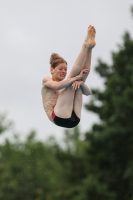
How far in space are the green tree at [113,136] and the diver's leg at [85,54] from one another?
3303 cm

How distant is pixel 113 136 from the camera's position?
1817 inches

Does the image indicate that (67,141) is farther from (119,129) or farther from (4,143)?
(119,129)

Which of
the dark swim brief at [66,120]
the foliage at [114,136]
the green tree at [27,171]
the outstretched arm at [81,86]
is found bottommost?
the dark swim brief at [66,120]

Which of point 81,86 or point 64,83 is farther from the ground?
point 64,83

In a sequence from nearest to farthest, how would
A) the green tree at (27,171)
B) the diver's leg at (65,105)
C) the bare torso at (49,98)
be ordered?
1. the diver's leg at (65,105)
2. the bare torso at (49,98)
3. the green tree at (27,171)

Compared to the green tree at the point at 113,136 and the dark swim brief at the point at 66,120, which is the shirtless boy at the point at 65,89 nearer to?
the dark swim brief at the point at 66,120

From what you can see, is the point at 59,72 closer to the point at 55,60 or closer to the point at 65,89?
the point at 55,60

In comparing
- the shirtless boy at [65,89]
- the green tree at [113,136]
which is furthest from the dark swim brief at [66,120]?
the green tree at [113,136]

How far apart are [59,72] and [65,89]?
14.6 inches

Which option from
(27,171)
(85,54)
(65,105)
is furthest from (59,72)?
(27,171)

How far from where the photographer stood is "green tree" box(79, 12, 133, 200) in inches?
1785

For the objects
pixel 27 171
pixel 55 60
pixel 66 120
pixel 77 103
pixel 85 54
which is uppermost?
pixel 27 171

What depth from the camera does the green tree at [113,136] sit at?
4534cm

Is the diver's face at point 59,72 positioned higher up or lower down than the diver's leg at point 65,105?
higher up
